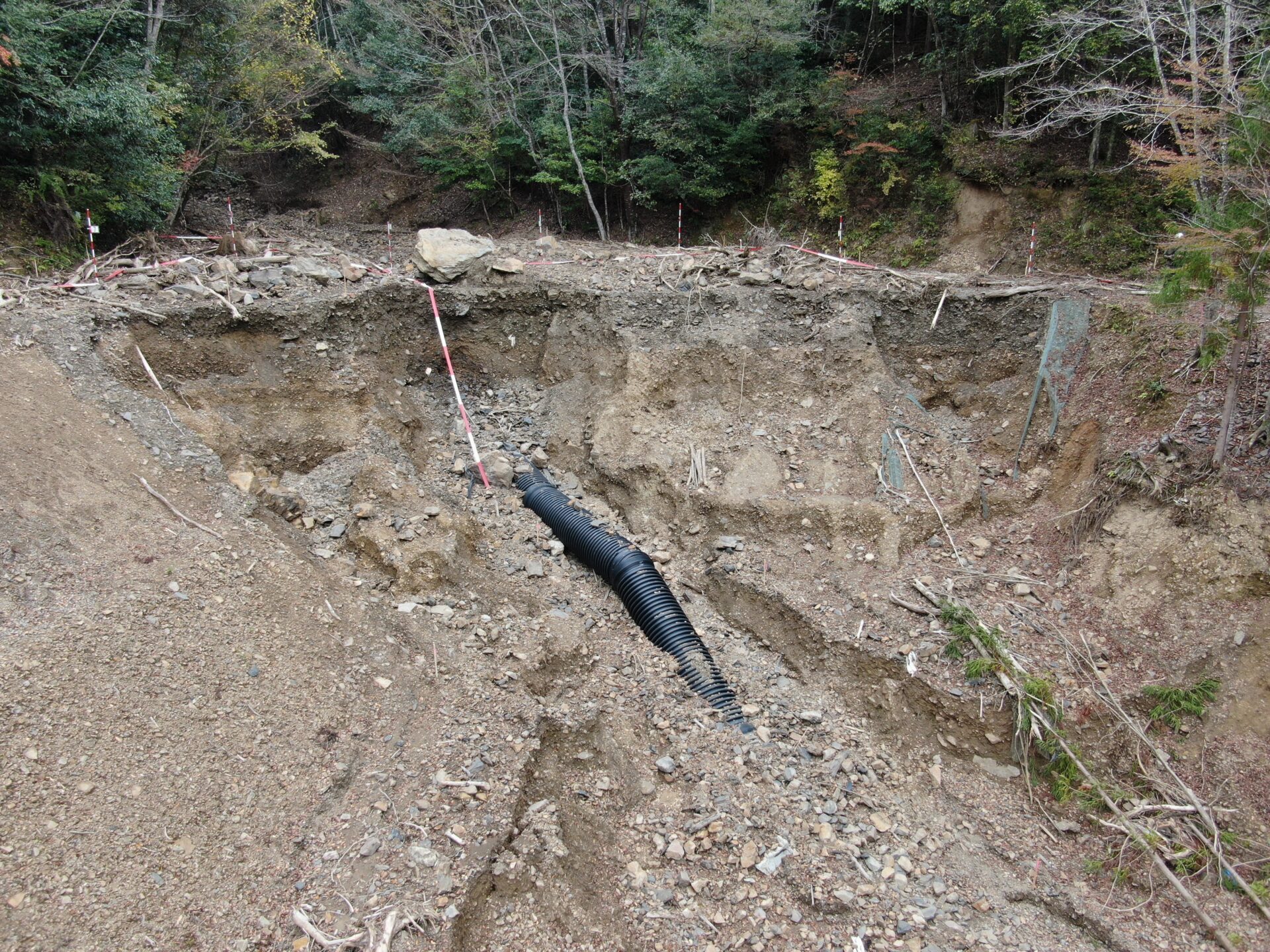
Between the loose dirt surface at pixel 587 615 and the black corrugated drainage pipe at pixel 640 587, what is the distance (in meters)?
0.18

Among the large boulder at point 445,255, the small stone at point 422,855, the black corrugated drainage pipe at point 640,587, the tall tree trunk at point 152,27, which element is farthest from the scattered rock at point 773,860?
the tall tree trunk at point 152,27

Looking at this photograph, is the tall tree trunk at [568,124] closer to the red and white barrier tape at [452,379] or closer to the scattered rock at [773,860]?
the red and white barrier tape at [452,379]

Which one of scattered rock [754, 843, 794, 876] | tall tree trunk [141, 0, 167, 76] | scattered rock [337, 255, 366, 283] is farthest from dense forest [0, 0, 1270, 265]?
scattered rock [754, 843, 794, 876]

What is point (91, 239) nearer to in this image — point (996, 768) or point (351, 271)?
point (351, 271)

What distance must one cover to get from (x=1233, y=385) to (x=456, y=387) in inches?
323

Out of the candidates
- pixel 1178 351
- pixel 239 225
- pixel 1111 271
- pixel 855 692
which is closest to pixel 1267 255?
pixel 1178 351

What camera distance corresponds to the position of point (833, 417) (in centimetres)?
861

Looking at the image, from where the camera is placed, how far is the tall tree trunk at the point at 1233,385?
562cm

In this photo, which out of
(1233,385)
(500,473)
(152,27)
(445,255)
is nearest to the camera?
(1233,385)

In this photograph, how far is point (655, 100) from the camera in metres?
14.4

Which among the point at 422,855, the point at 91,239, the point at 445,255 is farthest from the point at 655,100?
the point at 422,855

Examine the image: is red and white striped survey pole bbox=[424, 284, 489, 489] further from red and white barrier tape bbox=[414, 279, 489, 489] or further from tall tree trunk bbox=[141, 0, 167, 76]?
tall tree trunk bbox=[141, 0, 167, 76]

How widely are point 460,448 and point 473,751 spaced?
15.2ft

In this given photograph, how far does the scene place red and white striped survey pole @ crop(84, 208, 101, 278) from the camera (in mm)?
9202
